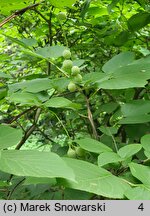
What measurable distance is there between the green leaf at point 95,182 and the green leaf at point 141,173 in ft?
0.10

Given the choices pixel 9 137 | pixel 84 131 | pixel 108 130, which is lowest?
pixel 84 131

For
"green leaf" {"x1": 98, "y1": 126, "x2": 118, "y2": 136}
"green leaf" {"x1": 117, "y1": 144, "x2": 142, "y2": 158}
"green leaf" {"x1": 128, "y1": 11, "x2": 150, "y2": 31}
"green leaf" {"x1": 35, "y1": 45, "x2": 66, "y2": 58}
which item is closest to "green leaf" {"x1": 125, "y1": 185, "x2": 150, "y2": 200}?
"green leaf" {"x1": 117, "y1": 144, "x2": 142, "y2": 158}

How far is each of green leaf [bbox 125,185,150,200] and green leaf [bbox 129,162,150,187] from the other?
18 mm

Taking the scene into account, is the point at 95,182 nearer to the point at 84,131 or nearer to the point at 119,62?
the point at 119,62

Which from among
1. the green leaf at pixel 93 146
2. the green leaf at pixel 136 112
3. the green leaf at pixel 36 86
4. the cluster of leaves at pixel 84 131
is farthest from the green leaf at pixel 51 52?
the green leaf at pixel 93 146

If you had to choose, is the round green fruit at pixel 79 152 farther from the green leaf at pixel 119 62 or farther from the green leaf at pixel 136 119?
the green leaf at pixel 119 62

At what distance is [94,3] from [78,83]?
745mm

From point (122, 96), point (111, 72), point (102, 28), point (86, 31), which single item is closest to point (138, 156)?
point (111, 72)

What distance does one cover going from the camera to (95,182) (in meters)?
0.48

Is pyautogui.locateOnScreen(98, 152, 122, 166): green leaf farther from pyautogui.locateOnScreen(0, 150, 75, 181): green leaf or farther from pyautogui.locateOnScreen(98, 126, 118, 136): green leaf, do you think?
pyautogui.locateOnScreen(98, 126, 118, 136): green leaf

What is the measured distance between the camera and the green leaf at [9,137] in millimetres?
551

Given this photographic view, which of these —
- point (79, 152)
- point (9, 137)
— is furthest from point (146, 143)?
point (9, 137)

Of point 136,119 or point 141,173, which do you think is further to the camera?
point 136,119

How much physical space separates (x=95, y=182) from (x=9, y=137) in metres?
0.18
